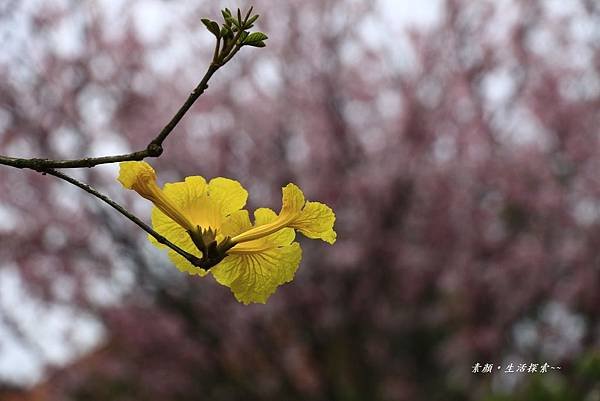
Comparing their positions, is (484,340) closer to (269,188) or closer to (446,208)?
(446,208)

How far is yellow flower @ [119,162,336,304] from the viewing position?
0.76m

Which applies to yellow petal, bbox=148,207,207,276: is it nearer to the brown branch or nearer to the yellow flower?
the yellow flower

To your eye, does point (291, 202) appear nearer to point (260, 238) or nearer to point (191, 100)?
point (260, 238)

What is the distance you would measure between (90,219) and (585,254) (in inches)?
117

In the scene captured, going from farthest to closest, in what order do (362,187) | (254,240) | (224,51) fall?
(362,187) < (254,240) < (224,51)

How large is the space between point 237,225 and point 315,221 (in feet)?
0.27

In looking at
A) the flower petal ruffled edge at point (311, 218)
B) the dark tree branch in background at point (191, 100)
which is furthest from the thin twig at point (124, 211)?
the flower petal ruffled edge at point (311, 218)

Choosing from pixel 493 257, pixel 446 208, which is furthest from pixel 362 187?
pixel 493 257

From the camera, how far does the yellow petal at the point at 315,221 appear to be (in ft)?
2.55

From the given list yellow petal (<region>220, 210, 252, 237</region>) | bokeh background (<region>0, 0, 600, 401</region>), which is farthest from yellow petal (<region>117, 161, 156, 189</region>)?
bokeh background (<region>0, 0, 600, 401</region>)

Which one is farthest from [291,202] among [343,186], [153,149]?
[343,186]

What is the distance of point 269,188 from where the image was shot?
4938 millimetres

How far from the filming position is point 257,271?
828 millimetres

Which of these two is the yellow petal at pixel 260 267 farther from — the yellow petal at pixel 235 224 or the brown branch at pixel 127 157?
the brown branch at pixel 127 157
